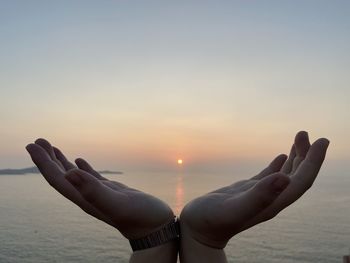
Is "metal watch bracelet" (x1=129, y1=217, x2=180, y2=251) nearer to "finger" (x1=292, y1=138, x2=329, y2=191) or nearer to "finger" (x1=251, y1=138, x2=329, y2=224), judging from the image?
"finger" (x1=251, y1=138, x2=329, y2=224)

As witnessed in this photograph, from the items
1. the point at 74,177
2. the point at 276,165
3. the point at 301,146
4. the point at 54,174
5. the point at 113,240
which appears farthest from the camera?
the point at 113,240

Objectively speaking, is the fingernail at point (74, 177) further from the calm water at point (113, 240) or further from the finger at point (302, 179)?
the calm water at point (113, 240)

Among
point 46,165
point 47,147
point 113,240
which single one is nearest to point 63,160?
point 47,147

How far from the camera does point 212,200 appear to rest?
1739mm

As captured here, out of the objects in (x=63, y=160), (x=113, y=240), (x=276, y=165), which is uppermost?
A: (x=63, y=160)

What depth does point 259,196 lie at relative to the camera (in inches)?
59.6

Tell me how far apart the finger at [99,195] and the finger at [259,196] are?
1.45ft

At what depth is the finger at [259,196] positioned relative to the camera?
143 centimetres

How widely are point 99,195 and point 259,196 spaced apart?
61 centimetres

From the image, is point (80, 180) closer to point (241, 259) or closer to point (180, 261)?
point (180, 261)

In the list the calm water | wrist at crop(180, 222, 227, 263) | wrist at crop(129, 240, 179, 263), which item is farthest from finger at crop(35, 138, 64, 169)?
the calm water

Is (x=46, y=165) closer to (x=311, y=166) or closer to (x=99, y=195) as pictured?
(x=99, y=195)

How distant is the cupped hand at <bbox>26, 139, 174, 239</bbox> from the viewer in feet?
5.42

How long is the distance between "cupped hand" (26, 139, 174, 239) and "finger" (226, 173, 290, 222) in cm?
35
